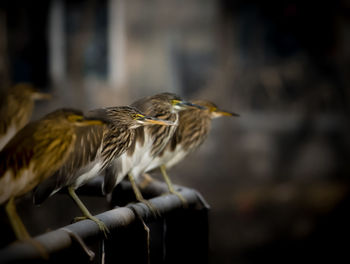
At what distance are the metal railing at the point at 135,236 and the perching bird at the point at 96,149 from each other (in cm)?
5

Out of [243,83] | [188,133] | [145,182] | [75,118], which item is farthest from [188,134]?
[243,83]

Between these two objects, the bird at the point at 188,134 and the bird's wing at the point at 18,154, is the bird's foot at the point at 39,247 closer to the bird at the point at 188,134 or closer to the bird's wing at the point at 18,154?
the bird's wing at the point at 18,154

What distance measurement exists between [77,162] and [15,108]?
319 millimetres

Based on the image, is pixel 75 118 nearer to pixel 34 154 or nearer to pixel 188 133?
pixel 34 154

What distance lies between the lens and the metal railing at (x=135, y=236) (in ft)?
2.15

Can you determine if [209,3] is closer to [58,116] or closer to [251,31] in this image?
[251,31]

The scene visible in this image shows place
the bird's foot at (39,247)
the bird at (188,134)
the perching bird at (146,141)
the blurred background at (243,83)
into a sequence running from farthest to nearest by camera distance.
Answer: the blurred background at (243,83), the bird at (188,134), the perching bird at (146,141), the bird's foot at (39,247)

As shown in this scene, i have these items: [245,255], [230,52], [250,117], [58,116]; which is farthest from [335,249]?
[58,116]

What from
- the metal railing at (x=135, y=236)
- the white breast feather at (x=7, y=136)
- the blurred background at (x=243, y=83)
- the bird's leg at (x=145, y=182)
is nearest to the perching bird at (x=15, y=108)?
the white breast feather at (x=7, y=136)

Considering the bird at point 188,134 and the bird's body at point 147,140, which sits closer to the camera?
the bird's body at point 147,140

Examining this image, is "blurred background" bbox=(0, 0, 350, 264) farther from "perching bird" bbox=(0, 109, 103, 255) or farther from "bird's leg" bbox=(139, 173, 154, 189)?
"perching bird" bbox=(0, 109, 103, 255)

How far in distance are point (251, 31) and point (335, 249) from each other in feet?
5.94

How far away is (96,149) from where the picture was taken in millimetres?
761

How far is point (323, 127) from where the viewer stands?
4.10 m
